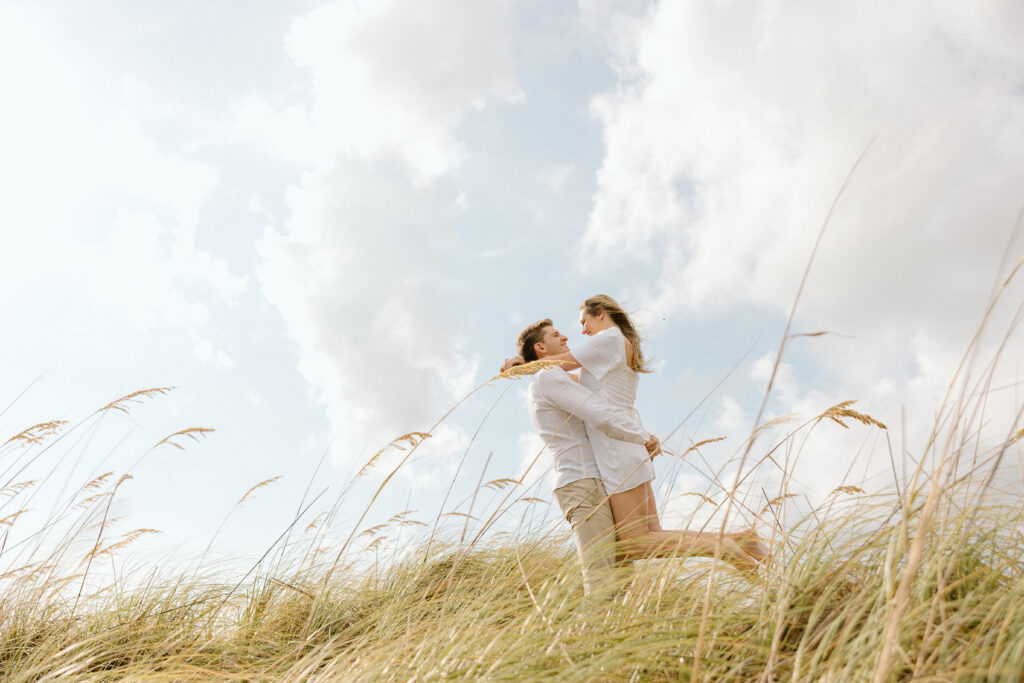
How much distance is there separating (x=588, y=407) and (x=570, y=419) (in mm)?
121

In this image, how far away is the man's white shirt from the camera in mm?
3441

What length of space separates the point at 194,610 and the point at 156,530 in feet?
3.45

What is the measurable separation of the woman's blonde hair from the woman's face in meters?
0.02

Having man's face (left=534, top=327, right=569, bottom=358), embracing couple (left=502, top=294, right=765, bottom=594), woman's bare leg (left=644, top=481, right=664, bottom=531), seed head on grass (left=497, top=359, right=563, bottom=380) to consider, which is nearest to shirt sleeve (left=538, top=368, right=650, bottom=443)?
embracing couple (left=502, top=294, right=765, bottom=594)

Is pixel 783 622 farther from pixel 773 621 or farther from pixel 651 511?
pixel 651 511

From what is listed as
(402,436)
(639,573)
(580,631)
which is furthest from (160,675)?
(639,573)

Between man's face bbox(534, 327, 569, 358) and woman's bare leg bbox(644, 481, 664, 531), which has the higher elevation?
man's face bbox(534, 327, 569, 358)

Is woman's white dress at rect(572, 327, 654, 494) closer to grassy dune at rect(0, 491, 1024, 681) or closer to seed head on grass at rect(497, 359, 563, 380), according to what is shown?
grassy dune at rect(0, 491, 1024, 681)

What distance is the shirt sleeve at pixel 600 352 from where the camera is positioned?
3.62 meters

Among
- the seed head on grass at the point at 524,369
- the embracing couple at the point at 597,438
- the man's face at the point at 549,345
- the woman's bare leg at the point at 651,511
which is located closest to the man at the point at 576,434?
Result: the embracing couple at the point at 597,438

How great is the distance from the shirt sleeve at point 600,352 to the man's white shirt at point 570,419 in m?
0.12

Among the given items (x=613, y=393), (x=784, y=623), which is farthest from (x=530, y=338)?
(x=784, y=623)

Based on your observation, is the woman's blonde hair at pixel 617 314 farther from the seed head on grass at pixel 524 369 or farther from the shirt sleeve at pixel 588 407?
the seed head on grass at pixel 524 369

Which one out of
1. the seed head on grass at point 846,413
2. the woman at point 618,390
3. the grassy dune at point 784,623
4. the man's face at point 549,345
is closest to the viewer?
the grassy dune at point 784,623
